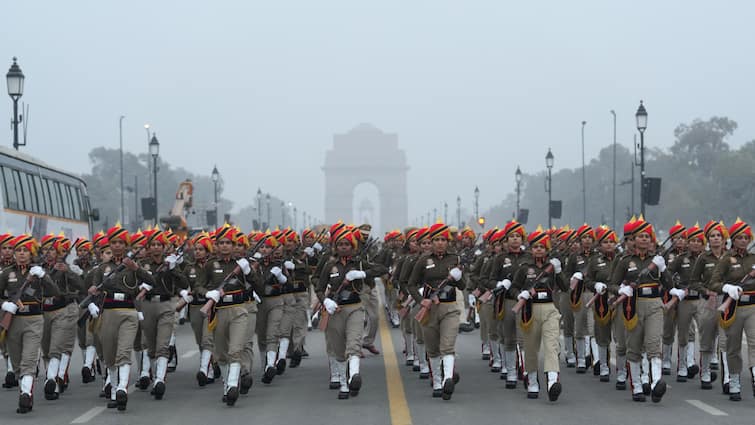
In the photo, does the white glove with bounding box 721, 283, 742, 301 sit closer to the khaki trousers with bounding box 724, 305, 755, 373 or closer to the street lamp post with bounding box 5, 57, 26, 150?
the khaki trousers with bounding box 724, 305, 755, 373

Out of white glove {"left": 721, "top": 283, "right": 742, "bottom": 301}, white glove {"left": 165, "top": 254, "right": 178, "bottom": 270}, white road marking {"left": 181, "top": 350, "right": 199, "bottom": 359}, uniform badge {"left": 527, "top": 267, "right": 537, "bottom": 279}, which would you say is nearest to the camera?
white glove {"left": 721, "top": 283, "right": 742, "bottom": 301}

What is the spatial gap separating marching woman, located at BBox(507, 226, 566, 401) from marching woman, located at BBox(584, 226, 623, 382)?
55.8 inches

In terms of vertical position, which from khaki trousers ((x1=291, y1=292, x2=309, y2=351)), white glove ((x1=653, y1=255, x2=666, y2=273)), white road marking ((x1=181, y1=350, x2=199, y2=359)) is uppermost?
white glove ((x1=653, y1=255, x2=666, y2=273))

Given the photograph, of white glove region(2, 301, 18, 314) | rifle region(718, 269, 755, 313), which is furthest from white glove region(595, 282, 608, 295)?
white glove region(2, 301, 18, 314)

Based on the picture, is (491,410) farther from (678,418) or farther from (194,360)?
(194,360)

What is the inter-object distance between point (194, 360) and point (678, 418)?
29.9 ft

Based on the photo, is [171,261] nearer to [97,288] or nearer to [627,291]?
[97,288]

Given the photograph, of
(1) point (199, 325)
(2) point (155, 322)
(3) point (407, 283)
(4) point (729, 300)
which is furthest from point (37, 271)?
(4) point (729, 300)

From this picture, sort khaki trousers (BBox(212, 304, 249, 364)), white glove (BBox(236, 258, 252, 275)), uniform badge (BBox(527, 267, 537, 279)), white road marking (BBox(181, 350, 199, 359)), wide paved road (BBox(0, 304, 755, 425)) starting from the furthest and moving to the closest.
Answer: white road marking (BBox(181, 350, 199, 359)), uniform badge (BBox(527, 267, 537, 279)), white glove (BBox(236, 258, 252, 275)), khaki trousers (BBox(212, 304, 249, 364)), wide paved road (BBox(0, 304, 755, 425))

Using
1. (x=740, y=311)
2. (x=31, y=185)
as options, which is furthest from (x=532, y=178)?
(x=740, y=311)

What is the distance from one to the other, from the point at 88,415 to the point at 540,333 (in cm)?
505

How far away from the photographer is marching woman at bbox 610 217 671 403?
1304 centimetres

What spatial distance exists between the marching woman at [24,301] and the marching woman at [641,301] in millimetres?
6505

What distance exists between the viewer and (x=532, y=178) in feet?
639
